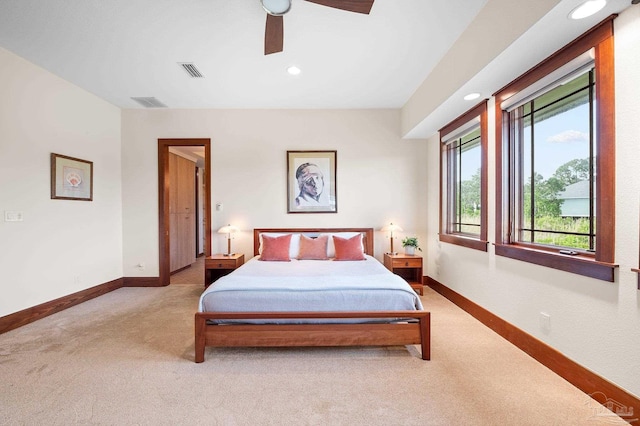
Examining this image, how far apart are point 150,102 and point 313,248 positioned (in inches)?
133

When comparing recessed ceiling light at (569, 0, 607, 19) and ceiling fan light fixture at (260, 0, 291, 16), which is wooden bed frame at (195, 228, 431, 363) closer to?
recessed ceiling light at (569, 0, 607, 19)

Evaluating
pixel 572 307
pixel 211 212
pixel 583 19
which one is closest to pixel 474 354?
pixel 572 307

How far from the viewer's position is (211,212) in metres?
4.43

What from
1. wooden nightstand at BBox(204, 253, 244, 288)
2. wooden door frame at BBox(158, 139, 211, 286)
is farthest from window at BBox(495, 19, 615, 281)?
wooden door frame at BBox(158, 139, 211, 286)

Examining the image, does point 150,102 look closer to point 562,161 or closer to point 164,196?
point 164,196

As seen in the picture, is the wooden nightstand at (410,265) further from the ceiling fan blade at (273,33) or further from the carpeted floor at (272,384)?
the ceiling fan blade at (273,33)

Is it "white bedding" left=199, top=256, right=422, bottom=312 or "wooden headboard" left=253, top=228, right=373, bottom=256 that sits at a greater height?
"wooden headboard" left=253, top=228, right=373, bottom=256

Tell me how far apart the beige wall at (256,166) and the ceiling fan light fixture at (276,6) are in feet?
7.70

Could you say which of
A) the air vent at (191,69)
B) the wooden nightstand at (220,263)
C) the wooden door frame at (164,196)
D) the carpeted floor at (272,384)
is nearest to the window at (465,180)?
the carpeted floor at (272,384)

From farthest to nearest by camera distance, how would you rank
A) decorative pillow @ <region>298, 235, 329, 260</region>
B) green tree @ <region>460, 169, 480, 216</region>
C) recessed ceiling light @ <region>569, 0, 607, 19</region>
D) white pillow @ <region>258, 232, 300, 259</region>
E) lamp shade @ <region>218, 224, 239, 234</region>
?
lamp shade @ <region>218, 224, 239, 234</region> < white pillow @ <region>258, 232, 300, 259</region> < decorative pillow @ <region>298, 235, 329, 260</region> < green tree @ <region>460, 169, 480, 216</region> < recessed ceiling light @ <region>569, 0, 607, 19</region>

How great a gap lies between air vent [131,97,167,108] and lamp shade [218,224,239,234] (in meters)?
2.17

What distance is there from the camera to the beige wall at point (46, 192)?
2883 mm

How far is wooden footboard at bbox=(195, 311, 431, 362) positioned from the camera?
220cm

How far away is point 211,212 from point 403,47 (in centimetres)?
357
